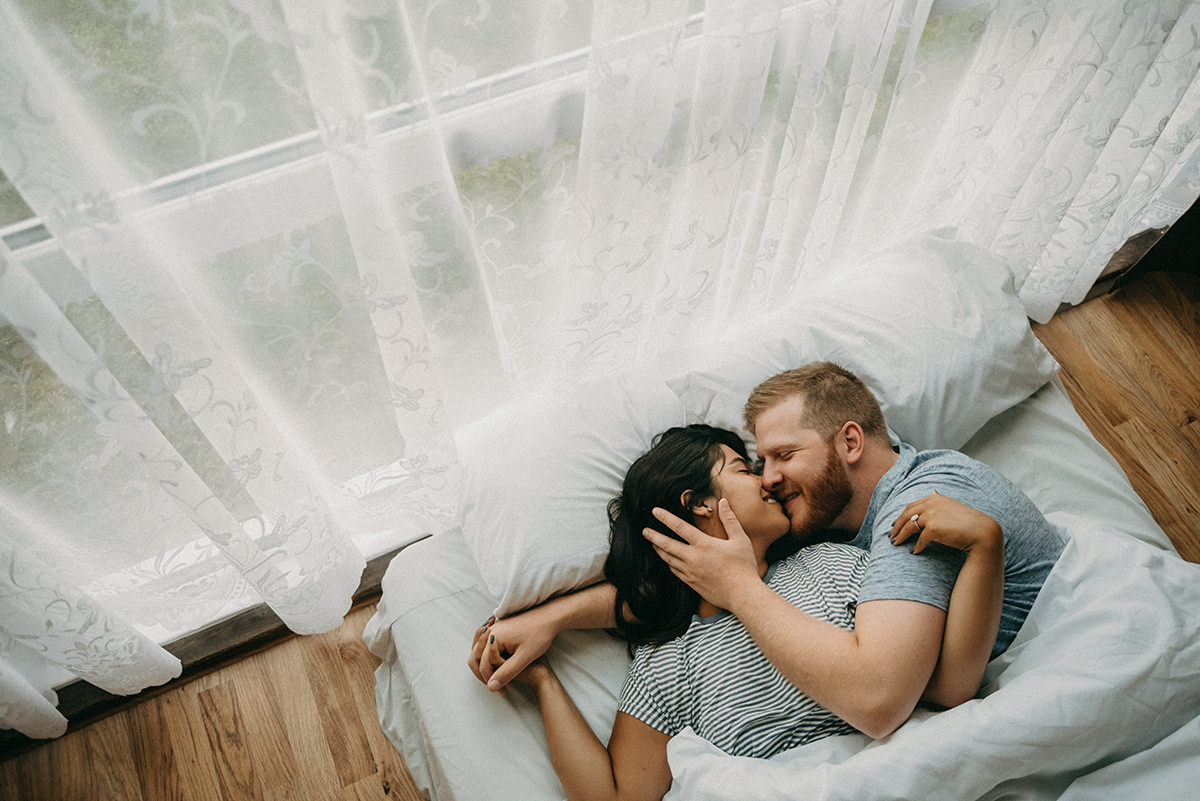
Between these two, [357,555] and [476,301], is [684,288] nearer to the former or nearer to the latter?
[476,301]

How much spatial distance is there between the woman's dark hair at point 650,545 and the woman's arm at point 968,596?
35 centimetres

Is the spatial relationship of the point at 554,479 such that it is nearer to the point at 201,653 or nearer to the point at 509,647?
the point at 509,647

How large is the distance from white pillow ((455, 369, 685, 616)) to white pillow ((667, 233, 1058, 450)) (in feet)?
0.37

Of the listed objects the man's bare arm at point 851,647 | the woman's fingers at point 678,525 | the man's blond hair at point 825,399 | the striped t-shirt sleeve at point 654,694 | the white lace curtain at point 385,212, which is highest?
the white lace curtain at point 385,212

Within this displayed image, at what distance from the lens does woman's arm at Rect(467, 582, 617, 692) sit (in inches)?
46.3

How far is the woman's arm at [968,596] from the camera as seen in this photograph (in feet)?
3.31

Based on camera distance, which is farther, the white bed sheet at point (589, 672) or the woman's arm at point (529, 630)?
the woman's arm at point (529, 630)

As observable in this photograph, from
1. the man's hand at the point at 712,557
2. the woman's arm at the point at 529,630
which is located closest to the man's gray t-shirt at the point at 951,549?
the man's hand at the point at 712,557

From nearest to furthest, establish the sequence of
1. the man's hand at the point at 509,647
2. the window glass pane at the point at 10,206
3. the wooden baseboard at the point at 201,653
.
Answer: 1. the window glass pane at the point at 10,206
2. the man's hand at the point at 509,647
3. the wooden baseboard at the point at 201,653

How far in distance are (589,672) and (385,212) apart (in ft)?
2.61

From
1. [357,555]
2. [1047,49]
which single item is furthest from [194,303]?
[1047,49]

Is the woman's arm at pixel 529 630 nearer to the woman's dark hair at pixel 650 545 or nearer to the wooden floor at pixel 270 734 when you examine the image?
the woman's dark hair at pixel 650 545

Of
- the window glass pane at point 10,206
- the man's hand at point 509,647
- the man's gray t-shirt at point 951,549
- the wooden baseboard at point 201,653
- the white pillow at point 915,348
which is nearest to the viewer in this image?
the window glass pane at point 10,206

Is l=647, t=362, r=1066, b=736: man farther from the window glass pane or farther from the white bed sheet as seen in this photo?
the window glass pane
